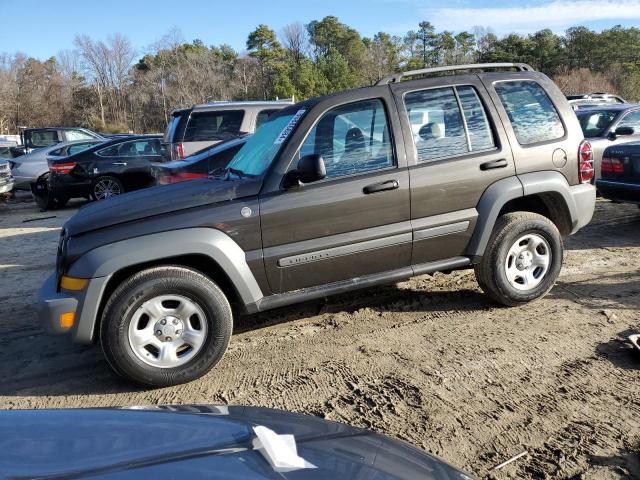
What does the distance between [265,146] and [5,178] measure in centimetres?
1189

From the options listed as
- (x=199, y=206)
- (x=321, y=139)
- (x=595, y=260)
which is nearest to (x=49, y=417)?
(x=199, y=206)

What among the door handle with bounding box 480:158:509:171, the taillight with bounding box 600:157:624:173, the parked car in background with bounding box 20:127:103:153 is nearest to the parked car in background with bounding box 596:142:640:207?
the taillight with bounding box 600:157:624:173

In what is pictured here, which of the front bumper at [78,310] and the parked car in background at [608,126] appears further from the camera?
the parked car in background at [608,126]

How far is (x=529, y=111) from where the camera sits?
16.1ft

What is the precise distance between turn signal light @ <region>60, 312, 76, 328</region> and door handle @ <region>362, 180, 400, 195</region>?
226 cm

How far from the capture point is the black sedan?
12484 mm

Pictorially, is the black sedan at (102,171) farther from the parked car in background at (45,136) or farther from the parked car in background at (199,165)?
the parked car in background at (45,136)

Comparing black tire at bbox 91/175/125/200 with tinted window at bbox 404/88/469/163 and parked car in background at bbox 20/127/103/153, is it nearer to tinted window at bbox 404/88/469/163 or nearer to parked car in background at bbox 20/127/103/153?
parked car in background at bbox 20/127/103/153

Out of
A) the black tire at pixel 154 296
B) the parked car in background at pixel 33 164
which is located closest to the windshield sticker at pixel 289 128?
the black tire at pixel 154 296

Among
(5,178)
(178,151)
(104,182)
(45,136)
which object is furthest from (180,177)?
(45,136)

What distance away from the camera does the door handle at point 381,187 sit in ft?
14.0

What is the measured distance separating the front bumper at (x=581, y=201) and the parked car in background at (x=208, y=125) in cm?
563

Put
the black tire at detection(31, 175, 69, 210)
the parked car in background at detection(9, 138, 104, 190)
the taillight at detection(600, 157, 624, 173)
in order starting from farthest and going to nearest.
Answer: the parked car in background at detection(9, 138, 104, 190) < the black tire at detection(31, 175, 69, 210) < the taillight at detection(600, 157, 624, 173)

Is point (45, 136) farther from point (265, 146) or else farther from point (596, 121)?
point (265, 146)
